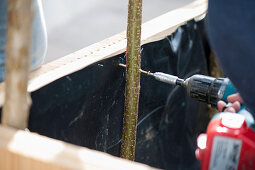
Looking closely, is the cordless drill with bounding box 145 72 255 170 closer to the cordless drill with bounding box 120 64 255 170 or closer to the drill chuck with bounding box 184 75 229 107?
the cordless drill with bounding box 120 64 255 170

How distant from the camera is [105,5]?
4.60 feet

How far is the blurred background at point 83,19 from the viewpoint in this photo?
3.87 feet

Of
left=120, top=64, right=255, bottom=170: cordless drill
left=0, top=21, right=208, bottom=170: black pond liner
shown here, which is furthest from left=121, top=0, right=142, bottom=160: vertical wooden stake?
left=120, top=64, right=255, bottom=170: cordless drill

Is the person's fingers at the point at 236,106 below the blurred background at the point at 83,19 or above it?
below

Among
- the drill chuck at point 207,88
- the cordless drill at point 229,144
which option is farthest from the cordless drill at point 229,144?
the drill chuck at point 207,88

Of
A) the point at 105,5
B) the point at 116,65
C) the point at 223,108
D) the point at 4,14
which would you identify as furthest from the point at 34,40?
the point at 105,5

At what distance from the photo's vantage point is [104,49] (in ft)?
2.64

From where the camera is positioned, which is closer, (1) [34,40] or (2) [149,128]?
(1) [34,40]

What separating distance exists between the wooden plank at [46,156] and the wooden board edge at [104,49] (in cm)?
17

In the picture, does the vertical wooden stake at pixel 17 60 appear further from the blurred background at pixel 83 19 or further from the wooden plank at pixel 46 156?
the blurred background at pixel 83 19

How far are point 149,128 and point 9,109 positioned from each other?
22.0 inches

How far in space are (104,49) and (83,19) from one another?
0.54 metres

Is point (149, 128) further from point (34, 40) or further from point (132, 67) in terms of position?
point (34, 40)

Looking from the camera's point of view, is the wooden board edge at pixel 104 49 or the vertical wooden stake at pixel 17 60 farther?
the wooden board edge at pixel 104 49
